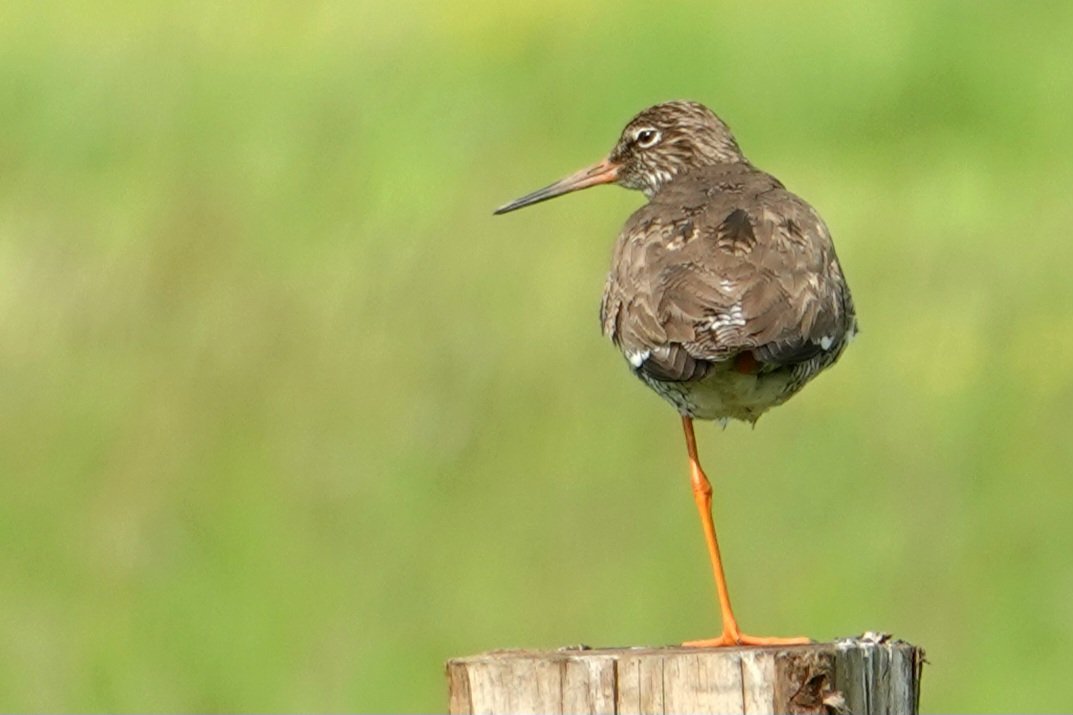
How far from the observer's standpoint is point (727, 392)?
7402 millimetres

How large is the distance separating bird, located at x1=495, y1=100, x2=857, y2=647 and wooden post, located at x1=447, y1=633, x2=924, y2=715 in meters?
1.00

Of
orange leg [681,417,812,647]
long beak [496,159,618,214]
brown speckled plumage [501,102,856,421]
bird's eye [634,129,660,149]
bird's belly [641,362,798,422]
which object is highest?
bird's eye [634,129,660,149]

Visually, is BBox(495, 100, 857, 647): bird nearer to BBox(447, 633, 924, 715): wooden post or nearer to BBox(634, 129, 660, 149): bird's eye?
BBox(634, 129, 660, 149): bird's eye

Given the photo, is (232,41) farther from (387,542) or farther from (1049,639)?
(1049,639)

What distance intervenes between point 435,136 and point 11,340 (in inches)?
219

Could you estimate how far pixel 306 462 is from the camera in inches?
389

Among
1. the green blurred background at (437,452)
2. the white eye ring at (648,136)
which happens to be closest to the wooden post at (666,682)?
the green blurred background at (437,452)

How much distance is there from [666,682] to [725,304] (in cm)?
196

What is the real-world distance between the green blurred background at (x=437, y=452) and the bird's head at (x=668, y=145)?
135cm

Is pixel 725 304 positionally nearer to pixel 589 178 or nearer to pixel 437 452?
pixel 589 178

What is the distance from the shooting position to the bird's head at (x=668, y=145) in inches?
360

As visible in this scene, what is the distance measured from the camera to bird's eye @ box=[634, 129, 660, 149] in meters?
9.20

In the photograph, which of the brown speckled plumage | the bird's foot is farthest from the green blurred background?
the bird's foot

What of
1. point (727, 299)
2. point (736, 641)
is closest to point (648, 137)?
point (727, 299)
